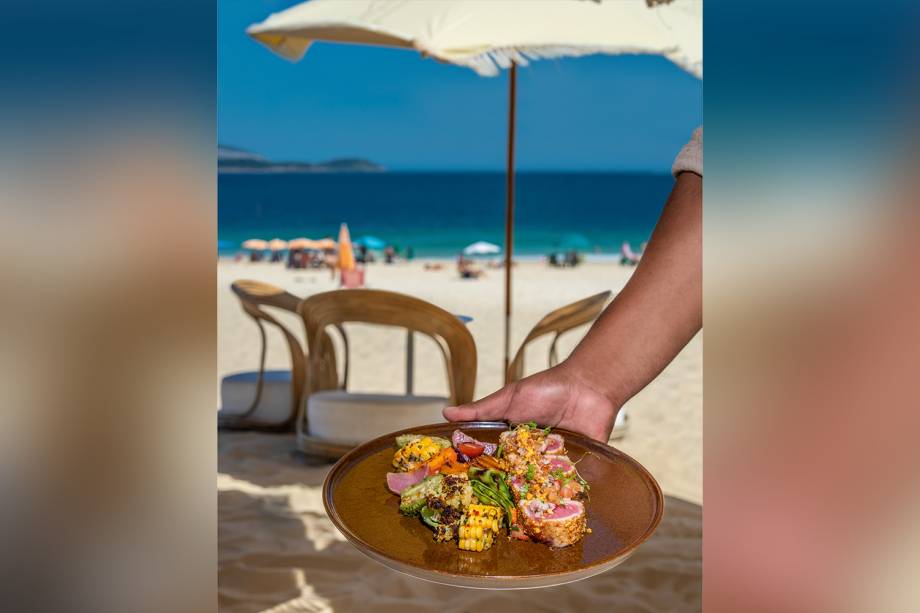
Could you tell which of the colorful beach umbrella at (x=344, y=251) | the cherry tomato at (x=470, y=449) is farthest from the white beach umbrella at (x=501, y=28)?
the colorful beach umbrella at (x=344, y=251)

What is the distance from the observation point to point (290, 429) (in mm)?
3834

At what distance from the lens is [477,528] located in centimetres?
101

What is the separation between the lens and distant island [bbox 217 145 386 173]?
1170 inches

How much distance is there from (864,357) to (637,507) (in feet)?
2.00

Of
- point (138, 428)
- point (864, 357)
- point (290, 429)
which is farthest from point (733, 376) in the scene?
point (290, 429)

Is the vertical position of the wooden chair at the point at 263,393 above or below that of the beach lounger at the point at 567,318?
below

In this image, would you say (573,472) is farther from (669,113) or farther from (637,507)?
(669,113)

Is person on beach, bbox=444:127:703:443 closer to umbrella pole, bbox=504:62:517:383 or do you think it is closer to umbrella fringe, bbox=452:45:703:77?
umbrella fringe, bbox=452:45:703:77

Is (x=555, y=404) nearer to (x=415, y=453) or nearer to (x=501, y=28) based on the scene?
(x=415, y=453)

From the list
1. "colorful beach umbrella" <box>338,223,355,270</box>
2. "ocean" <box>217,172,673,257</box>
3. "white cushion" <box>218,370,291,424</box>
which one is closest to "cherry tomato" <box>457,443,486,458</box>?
"white cushion" <box>218,370,291,424</box>

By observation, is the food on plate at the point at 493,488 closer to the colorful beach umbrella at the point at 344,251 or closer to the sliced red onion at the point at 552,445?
the sliced red onion at the point at 552,445

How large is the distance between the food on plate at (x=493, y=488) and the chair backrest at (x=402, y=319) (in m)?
1.89

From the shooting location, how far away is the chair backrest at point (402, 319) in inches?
128

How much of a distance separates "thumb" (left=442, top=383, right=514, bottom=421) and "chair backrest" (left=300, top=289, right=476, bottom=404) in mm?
1689
